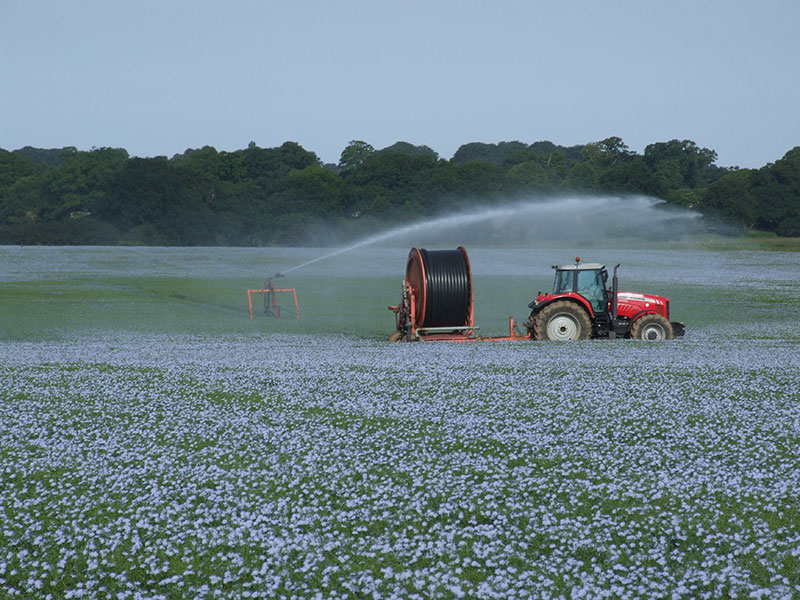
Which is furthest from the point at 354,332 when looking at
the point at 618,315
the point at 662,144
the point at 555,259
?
the point at 662,144

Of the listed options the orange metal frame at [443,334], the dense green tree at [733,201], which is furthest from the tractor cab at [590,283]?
the dense green tree at [733,201]

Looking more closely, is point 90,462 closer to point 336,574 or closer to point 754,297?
point 336,574

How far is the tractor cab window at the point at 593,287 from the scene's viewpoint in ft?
76.8

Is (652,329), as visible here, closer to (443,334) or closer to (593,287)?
(593,287)

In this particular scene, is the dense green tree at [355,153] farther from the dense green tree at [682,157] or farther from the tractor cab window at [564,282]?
the tractor cab window at [564,282]

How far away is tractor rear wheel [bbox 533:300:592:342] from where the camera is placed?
22.8 meters

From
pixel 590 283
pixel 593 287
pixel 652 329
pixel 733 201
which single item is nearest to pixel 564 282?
pixel 590 283

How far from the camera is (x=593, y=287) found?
2353 cm

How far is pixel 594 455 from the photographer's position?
1046 centimetres

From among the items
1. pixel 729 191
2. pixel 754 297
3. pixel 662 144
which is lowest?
pixel 754 297

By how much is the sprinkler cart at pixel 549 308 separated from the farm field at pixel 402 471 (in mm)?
1962

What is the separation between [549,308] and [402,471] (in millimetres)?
13750

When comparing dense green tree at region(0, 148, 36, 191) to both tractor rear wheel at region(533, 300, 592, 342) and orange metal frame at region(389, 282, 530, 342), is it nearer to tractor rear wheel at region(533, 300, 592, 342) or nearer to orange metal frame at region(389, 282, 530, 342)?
orange metal frame at region(389, 282, 530, 342)

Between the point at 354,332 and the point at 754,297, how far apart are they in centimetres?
2613
